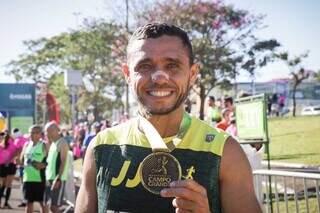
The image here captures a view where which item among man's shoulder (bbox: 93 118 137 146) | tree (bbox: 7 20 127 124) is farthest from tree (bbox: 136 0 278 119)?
man's shoulder (bbox: 93 118 137 146)

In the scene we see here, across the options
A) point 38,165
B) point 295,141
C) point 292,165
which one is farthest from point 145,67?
point 295,141

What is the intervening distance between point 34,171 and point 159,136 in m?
7.90

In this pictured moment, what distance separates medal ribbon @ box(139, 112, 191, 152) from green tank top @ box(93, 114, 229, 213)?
35 millimetres

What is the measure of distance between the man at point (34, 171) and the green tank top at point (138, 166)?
7.23 meters

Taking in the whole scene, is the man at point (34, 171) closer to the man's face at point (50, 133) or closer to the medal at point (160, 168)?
the man's face at point (50, 133)

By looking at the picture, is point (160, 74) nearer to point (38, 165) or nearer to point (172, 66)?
point (172, 66)

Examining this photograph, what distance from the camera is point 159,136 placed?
1.76m

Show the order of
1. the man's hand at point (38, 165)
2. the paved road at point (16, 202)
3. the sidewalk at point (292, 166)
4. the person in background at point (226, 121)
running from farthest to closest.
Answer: the sidewalk at point (292, 166) → the paved road at point (16, 202) → the man's hand at point (38, 165) → the person in background at point (226, 121)

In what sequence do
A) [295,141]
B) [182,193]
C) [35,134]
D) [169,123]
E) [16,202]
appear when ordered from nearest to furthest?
1. [182,193]
2. [169,123]
3. [35,134]
4. [16,202]
5. [295,141]

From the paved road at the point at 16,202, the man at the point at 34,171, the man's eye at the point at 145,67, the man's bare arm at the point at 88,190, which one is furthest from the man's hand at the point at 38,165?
the man's eye at the point at 145,67

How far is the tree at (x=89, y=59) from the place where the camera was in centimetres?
3026

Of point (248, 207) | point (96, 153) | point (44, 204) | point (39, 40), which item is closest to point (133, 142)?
point (96, 153)

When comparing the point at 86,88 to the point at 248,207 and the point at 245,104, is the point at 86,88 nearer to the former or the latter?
the point at 245,104

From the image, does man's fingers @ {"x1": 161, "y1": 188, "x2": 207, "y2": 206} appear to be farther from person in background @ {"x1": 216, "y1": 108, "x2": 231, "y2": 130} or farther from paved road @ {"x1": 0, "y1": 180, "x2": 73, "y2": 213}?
paved road @ {"x1": 0, "y1": 180, "x2": 73, "y2": 213}
